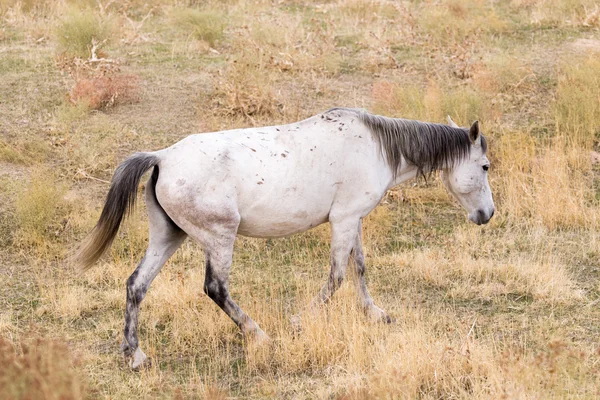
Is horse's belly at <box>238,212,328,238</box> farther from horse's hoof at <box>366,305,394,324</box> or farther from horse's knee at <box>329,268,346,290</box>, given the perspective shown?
horse's hoof at <box>366,305,394,324</box>

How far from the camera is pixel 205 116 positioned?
1038cm

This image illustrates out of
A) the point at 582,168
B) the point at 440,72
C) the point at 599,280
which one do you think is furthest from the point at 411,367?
the point at 440,72

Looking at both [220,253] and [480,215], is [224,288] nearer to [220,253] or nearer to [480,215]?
[220,253]

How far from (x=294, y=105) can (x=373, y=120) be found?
4582mm

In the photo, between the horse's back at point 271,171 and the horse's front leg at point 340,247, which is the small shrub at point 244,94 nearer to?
the horse's back at point 271,171

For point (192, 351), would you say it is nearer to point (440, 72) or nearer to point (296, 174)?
point (296, 174)

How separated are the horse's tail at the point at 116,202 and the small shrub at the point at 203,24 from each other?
7.85 meters

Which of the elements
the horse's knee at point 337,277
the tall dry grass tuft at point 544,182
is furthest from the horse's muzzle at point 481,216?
the tall dry grass tuft at point 544,182

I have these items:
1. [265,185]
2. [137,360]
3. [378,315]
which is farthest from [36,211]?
[378,315]

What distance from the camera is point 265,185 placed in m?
5.80

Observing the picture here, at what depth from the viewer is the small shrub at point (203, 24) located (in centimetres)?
1324

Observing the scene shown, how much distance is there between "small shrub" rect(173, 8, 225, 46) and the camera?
13.2 meters

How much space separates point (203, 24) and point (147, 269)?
8193 millimetres

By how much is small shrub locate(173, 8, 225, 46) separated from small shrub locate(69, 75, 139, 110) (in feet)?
8.05
